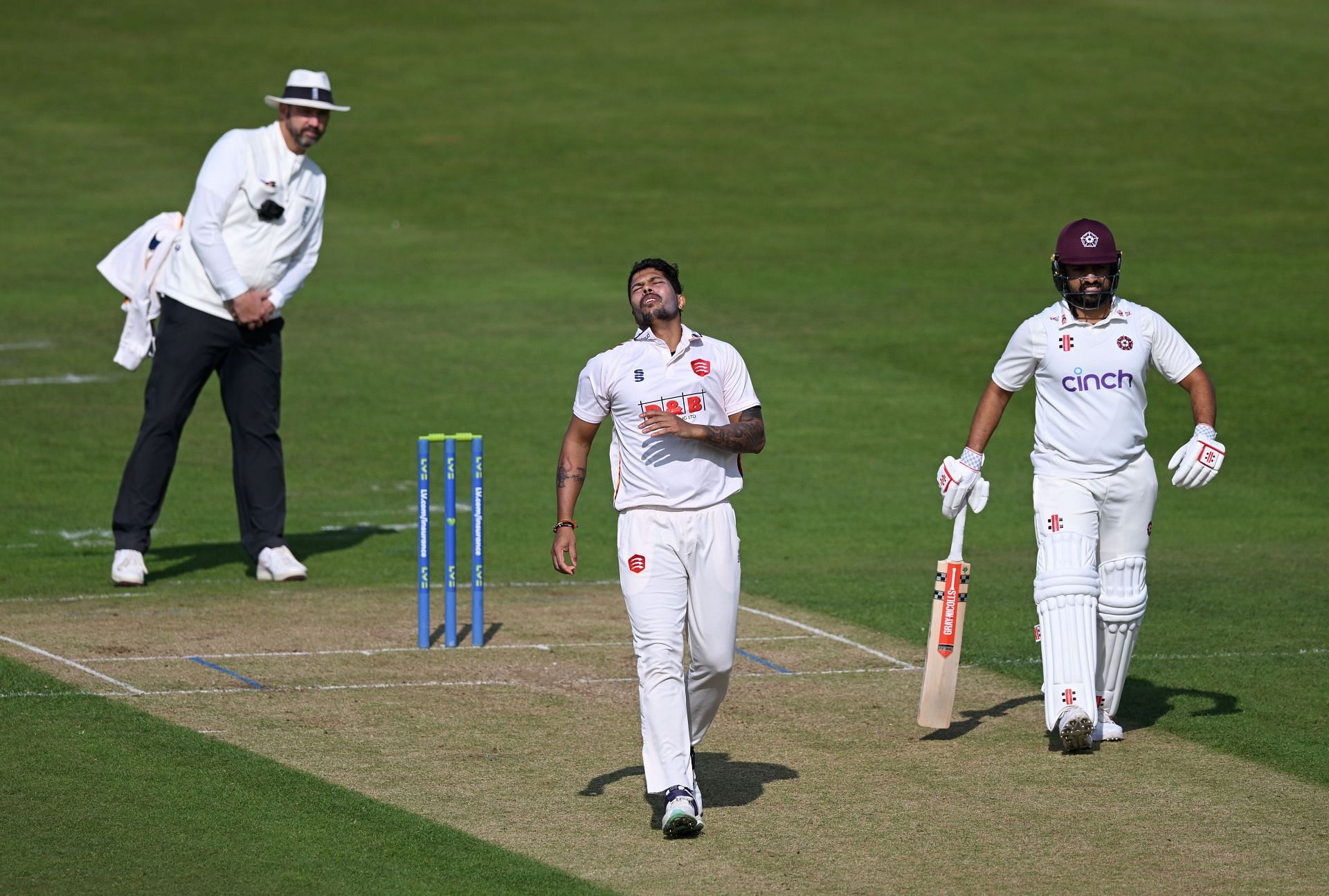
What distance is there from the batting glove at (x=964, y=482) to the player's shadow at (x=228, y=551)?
5.42 meters

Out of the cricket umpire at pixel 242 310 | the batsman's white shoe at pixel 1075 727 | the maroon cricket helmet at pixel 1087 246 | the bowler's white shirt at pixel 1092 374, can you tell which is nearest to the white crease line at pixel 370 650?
the cricket umpire at pixel 242 310

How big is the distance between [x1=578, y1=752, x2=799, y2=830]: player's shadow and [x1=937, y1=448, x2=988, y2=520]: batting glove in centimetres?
132

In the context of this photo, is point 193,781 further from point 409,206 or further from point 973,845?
point 409,206

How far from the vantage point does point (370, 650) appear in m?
9.67

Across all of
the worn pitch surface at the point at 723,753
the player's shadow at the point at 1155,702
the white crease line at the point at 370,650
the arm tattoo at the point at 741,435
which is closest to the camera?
the worn pitch surface at the point at 723,753

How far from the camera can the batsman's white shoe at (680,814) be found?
6.56 meters

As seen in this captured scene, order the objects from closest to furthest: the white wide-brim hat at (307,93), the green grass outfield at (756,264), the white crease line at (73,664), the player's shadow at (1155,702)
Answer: the player's shadow at (1155,702) < the white crease line at (73,664) < the white wide-brim hat at (307,93) < the green grass outfield at (756,264)

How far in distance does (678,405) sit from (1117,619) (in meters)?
2.27

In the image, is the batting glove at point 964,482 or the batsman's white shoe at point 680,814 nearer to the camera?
the batsman's white shoe at point 680,814

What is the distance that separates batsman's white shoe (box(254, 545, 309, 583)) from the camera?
38.1ft

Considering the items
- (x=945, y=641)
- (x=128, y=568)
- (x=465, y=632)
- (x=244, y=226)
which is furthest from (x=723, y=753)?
(x=244, y=226)

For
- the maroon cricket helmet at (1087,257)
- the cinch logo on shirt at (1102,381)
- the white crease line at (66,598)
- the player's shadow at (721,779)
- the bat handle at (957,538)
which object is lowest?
the player's shadow at (721,779)

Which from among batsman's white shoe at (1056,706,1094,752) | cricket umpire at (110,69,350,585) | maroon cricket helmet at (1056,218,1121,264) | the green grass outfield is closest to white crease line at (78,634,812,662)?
the green grass outfield

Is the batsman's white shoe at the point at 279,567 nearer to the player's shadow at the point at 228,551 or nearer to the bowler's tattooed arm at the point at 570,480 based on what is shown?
the player's shadow at the point at 228,551
